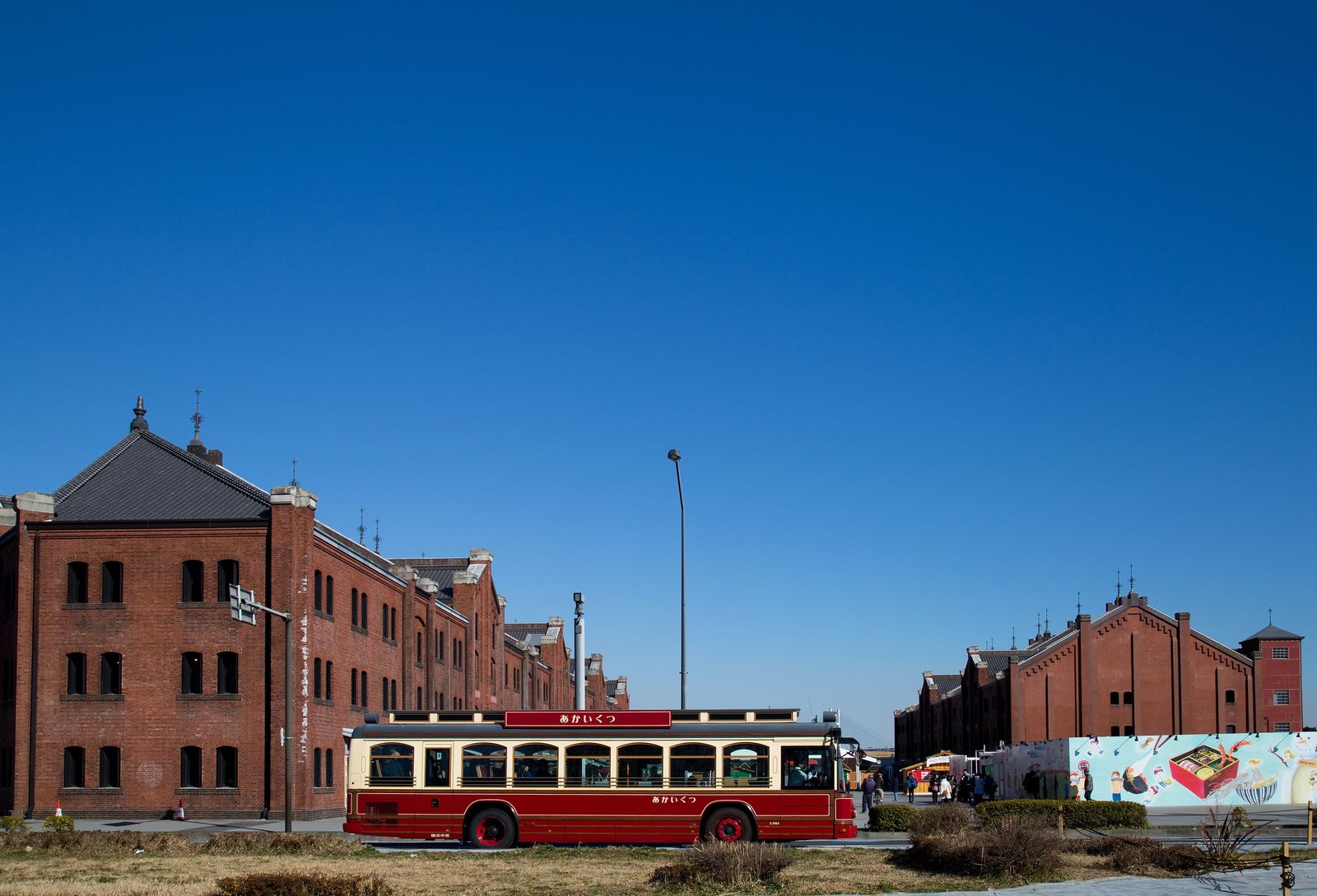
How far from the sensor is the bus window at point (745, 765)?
2927 cm

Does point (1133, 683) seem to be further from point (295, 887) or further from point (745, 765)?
point (295, 887)

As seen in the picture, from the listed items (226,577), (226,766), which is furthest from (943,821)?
(226,577)

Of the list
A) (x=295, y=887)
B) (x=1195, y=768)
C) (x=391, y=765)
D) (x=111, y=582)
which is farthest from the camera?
(x=1195, y=768)

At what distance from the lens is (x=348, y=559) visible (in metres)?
50.9

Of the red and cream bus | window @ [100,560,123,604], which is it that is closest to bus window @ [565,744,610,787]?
the red and cream bus

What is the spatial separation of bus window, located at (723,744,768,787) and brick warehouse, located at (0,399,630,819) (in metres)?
19.8

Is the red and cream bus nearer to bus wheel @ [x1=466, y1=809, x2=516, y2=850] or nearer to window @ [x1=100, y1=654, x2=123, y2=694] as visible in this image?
bus wheel @ [x1=466, y1=809, x2=516, y2=850]

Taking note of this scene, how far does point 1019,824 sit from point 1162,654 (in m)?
65.7

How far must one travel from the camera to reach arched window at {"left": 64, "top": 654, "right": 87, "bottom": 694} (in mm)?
45031

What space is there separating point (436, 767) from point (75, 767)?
2042 cm

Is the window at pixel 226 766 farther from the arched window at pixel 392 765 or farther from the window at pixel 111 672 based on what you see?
the arched window at pixel 392 765

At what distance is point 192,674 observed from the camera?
1774 inches

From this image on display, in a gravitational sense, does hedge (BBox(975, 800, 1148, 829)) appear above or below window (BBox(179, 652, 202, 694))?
below

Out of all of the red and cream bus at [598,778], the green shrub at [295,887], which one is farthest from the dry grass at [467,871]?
the green shrub at [295,887]
